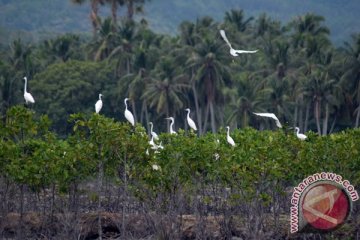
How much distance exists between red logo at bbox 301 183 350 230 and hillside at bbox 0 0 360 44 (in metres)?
147

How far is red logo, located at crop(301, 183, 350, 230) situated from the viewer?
19.7m

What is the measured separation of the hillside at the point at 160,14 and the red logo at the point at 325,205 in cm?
14748

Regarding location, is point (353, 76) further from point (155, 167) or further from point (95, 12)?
point (155, 167)

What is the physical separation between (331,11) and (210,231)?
6765 inches

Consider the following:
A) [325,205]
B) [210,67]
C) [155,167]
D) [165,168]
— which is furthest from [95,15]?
[325,205]

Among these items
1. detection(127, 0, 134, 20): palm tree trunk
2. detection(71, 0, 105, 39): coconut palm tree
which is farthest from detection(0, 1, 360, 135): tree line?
detection(127, 0, 134, 20): palm tree trunk

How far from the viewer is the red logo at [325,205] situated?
64.7 feet

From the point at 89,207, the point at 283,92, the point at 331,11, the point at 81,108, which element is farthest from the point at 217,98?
the point at 331,11

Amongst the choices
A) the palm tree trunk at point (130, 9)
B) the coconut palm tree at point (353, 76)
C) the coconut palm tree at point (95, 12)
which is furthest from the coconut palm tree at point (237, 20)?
the coconut palm tree at point (353, 76)

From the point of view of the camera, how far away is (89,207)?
34.2m

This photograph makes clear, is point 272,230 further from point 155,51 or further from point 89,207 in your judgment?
point 155,51

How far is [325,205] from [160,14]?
166 m

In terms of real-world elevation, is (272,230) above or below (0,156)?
below

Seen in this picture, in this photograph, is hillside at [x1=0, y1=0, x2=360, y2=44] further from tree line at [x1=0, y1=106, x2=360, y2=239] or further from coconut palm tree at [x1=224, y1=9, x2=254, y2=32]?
tree line at [x1=0, y1=106, x2=360, y2=239]
